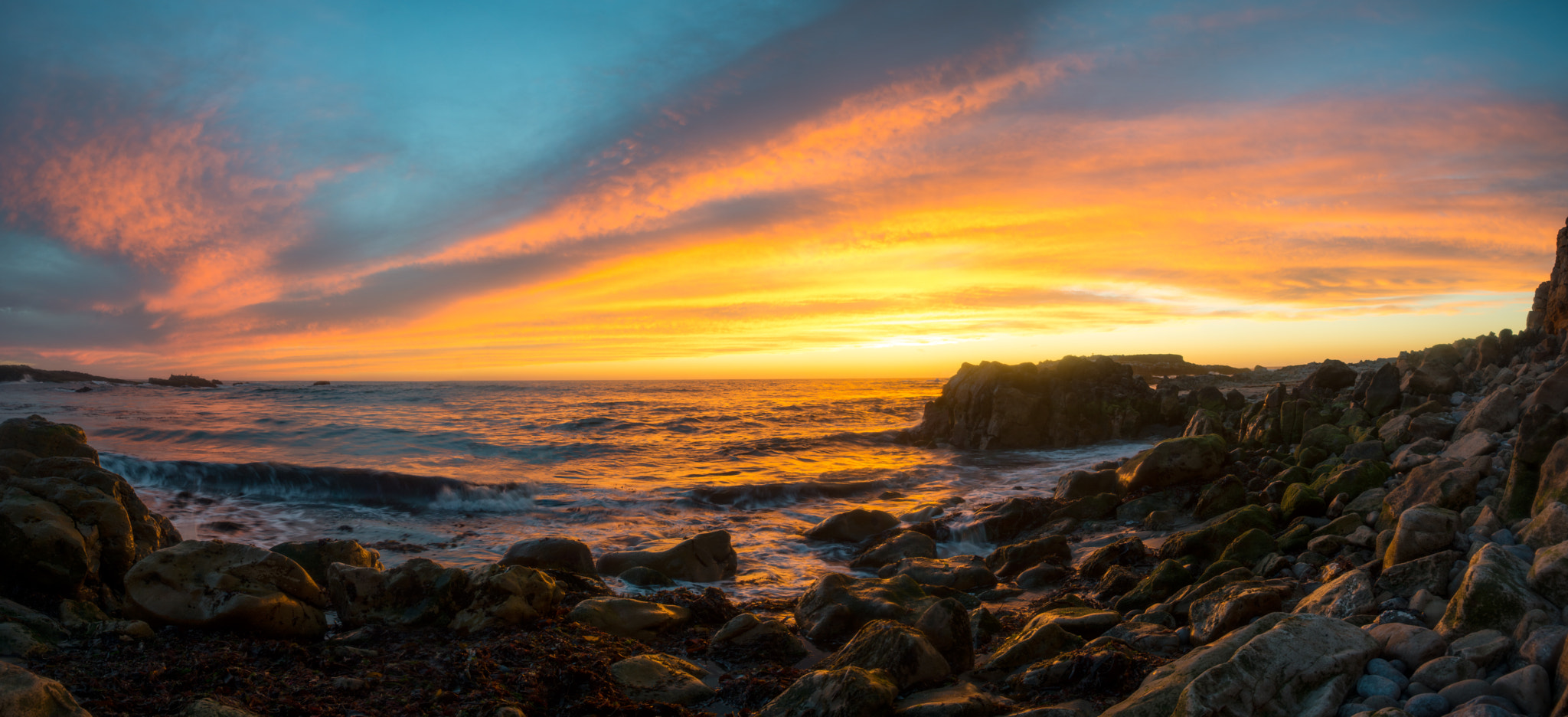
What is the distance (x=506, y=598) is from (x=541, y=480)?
11919 mm

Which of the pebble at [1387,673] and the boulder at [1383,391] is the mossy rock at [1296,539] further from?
the boulder at [1383,391]

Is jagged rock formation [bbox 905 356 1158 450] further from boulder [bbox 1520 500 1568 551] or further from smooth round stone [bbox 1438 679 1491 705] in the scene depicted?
smooth round stone [bbox 1438 679 1491 705]

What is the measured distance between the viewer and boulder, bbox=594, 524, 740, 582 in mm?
9828

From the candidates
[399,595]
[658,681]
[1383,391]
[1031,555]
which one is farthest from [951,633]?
[1383,391]

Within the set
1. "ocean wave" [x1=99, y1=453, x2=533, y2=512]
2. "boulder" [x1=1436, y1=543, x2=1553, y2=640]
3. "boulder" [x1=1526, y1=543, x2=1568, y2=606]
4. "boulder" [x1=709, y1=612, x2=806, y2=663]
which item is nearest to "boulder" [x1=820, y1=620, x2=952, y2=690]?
"boulder" [x1=709, y1=612, x2=806, y2=663]

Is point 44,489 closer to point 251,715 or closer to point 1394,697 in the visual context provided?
point 251,715

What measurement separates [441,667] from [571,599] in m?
2.19

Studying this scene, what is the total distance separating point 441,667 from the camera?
18.5 feet

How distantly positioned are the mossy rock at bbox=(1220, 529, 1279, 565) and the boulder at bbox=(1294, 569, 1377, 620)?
1.99 metres

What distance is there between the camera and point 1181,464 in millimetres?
11945

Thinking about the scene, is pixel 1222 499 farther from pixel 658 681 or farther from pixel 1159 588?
pixel 658 681

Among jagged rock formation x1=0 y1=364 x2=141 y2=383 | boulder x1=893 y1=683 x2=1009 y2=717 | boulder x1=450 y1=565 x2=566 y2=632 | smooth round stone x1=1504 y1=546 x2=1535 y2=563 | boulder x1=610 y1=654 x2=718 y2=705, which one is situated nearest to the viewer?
smooth round stone x1=1504 y1=546 x2=1535 y2=563

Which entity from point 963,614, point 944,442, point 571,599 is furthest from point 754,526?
point 944,442

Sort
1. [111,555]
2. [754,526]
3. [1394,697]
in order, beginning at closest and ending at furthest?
1. [1394,697]
2. [111,555]
3. [754,526]
